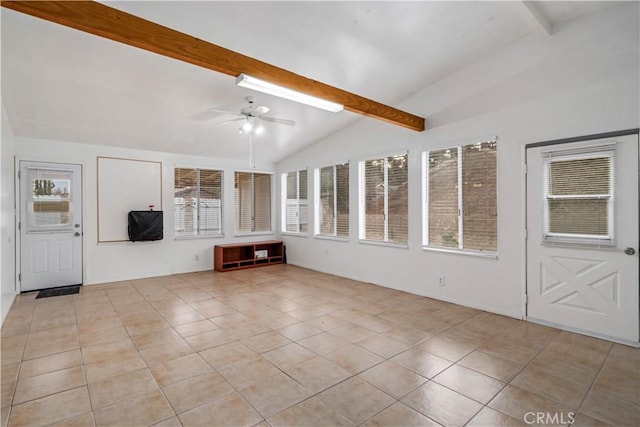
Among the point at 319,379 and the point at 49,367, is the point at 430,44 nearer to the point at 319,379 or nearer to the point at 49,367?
the point at 319,379

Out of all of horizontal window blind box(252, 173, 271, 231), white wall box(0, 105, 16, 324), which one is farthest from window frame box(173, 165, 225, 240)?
white wall box(0, 105, 16, 324)

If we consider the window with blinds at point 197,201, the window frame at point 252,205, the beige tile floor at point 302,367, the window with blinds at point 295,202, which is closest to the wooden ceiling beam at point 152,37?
the beige tile floor at point 302,367

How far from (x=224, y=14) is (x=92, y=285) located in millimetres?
5146

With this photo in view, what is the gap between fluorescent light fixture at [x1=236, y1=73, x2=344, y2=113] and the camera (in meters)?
2.88

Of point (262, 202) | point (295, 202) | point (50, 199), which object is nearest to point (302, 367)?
point (295, 202)

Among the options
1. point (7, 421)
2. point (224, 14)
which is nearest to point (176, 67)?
point (224, 14)

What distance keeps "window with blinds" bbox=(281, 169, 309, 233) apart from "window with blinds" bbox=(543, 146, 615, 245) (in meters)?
4.81

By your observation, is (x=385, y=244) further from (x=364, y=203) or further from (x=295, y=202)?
(x=295, y=202)

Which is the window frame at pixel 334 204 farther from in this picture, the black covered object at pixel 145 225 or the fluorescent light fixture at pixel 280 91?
the black covered object at pixel 145 225

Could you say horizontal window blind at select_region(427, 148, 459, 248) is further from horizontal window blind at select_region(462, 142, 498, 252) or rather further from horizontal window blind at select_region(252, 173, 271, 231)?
horizontal window blind at select_region(252, 173, 271, 231)

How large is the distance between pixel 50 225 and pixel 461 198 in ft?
21.6

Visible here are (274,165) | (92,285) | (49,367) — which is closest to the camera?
(49,367)

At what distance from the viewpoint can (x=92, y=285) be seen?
5602mm

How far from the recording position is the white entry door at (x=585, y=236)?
7.80 ft
